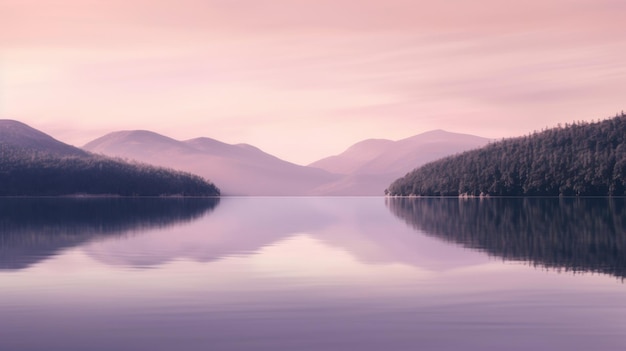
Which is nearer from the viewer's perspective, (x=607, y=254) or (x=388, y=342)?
(x=388, y=342)

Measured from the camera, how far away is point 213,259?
52.9 m

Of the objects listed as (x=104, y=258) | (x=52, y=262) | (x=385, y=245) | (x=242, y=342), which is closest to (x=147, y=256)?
(x=104, y=258)

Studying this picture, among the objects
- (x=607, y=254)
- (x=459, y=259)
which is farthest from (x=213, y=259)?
(x=607, y=254)

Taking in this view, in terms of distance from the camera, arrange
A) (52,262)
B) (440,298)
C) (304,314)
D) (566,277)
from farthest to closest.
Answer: (52,262) → (566,277) → (440,298) → (304,314)

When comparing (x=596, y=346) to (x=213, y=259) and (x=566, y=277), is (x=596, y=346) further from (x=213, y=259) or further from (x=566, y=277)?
(x=213, y=259)

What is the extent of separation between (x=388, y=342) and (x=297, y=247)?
38912 millimetres

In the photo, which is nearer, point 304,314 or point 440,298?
point 304,314

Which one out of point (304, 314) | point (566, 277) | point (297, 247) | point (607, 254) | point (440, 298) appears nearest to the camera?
point (304, 314)

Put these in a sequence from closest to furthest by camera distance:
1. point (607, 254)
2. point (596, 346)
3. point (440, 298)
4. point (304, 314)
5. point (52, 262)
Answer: point (596, 346) → point (304, 314) → point (440, 298) → point (52, 262) → point (607, 254)

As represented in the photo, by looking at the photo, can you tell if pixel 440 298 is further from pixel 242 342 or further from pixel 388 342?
pixel 242 342

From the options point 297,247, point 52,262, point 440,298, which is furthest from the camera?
point 297,247

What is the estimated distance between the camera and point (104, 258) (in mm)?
52031

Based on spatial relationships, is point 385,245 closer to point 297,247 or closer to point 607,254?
point 297,247

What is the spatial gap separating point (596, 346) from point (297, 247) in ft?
133
